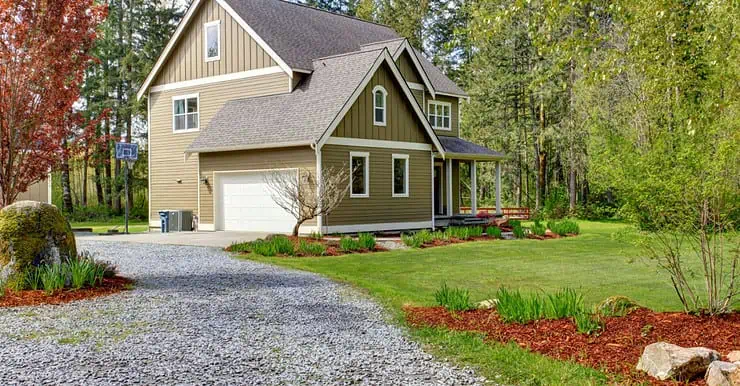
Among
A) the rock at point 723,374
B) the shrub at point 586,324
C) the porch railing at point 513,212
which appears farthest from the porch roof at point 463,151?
the rock at point 723,374

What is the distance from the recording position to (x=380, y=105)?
2212cm

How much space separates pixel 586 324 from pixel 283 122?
15878 mm

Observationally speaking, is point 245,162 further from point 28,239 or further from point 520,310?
point 520,310

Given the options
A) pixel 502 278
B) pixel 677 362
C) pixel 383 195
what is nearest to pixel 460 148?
pixel 383 195

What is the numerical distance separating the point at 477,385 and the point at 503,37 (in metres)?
35.4

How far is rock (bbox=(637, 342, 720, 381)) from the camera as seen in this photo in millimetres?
5207

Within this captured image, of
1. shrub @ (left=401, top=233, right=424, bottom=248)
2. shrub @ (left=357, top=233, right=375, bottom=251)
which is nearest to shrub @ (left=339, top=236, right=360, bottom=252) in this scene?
shrub @ (left=357, top=233, right=375, bottom=251)

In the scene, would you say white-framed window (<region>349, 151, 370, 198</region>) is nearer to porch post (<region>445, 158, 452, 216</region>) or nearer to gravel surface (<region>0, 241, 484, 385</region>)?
porch post (<region>445, 158, 452, 216</region>)

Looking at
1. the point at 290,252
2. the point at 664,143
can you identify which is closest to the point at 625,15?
the point at 664,143

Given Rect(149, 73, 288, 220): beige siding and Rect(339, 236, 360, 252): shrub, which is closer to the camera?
Rect(339, 236, 360, 252): shrub

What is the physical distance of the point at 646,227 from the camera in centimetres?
745

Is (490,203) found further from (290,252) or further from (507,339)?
(507,339)

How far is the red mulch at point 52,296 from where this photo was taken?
8781mm

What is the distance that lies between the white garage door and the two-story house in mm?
37
